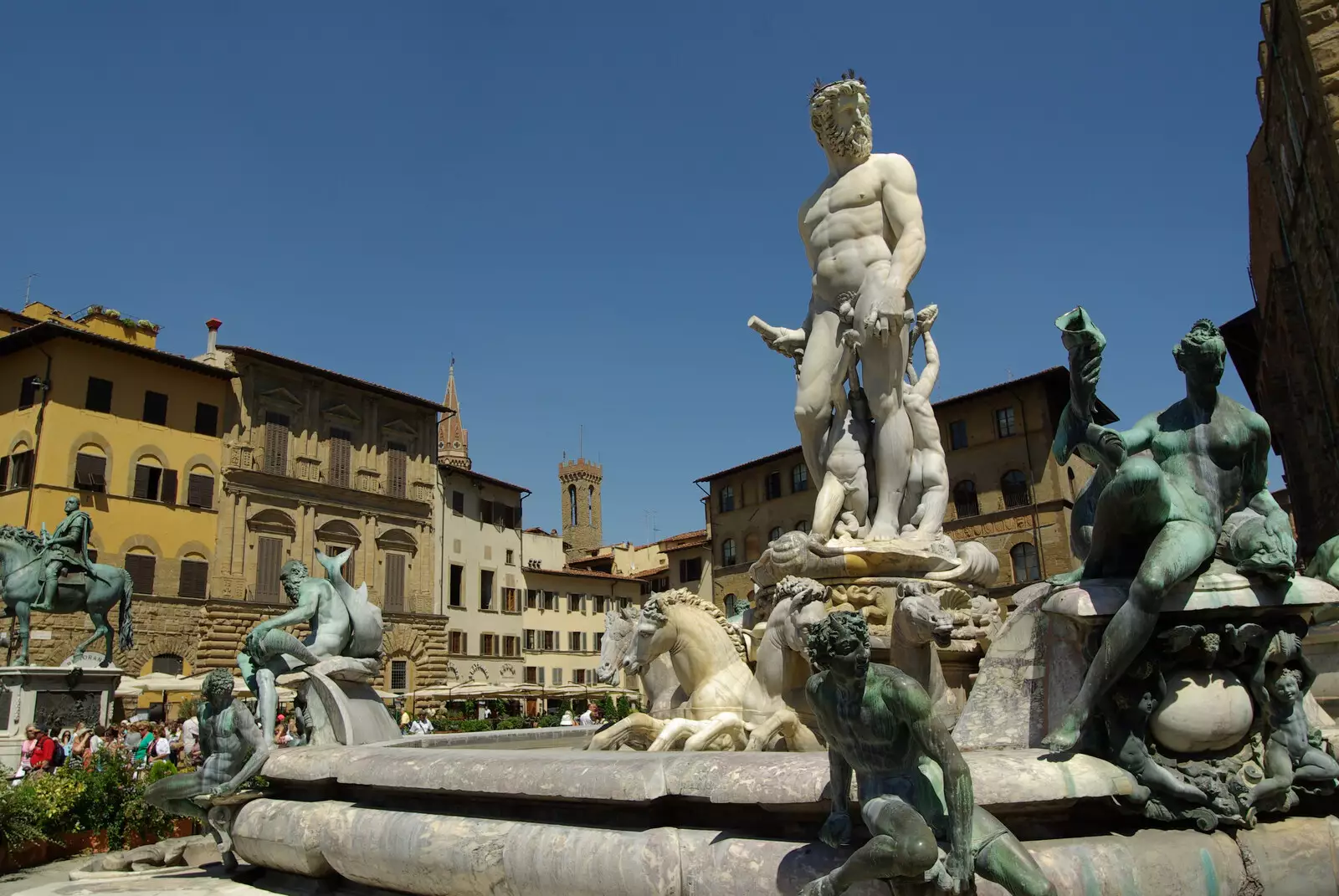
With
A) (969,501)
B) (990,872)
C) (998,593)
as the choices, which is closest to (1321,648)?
(990,872)

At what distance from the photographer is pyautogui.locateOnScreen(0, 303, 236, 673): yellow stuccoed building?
34.3 m

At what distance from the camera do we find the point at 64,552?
60.5 feet

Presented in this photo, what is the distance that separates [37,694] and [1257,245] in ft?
130

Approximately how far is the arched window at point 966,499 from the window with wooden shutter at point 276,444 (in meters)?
29.2

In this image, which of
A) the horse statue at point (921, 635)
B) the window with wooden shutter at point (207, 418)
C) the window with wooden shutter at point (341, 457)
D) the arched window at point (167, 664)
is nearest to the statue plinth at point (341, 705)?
the horse statue at point (921, 635)

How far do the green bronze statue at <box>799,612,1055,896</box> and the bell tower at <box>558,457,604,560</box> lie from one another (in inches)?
4087

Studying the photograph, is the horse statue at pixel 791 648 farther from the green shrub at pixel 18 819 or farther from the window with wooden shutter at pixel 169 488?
the window with wooden shutter at pixel 169 488

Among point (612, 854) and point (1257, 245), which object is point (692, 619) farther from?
point (1257, 245)

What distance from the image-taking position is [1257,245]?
36.4m

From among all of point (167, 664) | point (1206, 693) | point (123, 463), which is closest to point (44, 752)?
point (1206, 693)

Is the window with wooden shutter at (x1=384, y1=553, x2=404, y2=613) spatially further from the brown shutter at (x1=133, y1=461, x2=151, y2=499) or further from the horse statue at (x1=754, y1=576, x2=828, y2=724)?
the horse statue at (x1=754, y1=576, x2=828, y2=724)

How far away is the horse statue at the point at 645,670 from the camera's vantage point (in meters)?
6.52

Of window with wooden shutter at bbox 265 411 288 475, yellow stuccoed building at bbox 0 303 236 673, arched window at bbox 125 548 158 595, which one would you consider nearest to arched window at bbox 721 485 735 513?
window with wooden shutter at bbox 265 411 288 475

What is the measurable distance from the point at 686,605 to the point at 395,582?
40.5 m
